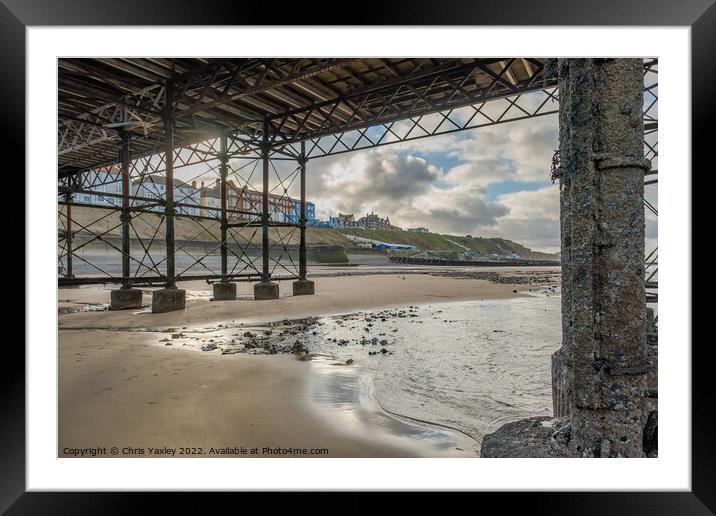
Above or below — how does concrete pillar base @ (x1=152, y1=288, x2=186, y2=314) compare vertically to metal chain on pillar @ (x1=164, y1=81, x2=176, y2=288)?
below

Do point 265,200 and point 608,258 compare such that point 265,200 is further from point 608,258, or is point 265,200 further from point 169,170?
point 608,258

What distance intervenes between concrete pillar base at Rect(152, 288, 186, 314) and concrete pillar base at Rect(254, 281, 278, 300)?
3117 mm

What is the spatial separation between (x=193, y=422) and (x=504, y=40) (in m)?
4.17

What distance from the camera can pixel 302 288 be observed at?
14.2 meters

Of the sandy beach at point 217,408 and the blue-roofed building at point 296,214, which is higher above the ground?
the blue-roofed building at point 296,214

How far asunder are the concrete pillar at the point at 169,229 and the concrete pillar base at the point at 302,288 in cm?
512

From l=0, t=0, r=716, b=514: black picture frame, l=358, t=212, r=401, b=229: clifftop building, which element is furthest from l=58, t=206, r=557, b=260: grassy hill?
l=0, t=0, r=716, b=514: black picture frame

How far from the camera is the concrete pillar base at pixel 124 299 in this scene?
10.2 metres

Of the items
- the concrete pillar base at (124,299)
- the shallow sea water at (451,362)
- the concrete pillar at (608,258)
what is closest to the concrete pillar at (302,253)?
the shallow sea water at (451,362)

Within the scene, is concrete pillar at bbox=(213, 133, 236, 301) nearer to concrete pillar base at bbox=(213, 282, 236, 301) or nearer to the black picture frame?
concrete pillar base at bbox=(213, 282, 236, 301)

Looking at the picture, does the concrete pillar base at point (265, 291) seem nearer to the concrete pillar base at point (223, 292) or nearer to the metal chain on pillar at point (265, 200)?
the metal chain on pillar at point (265, 200)

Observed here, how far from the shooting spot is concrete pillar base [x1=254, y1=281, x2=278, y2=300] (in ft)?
40.9

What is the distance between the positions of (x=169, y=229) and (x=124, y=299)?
3.01m

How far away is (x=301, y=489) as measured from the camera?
2.19m
